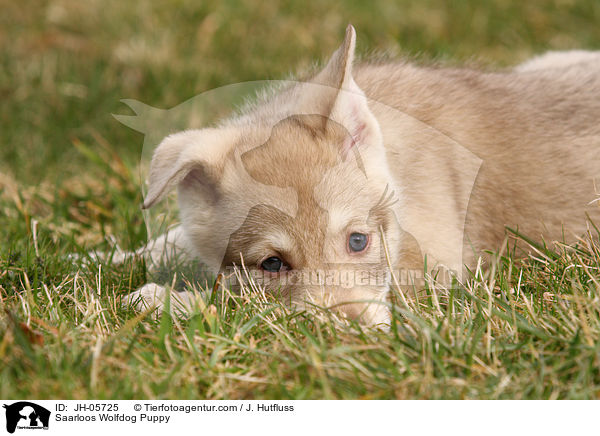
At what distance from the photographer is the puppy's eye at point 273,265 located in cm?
282

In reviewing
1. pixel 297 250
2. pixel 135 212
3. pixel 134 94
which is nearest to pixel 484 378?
pixel 297 250

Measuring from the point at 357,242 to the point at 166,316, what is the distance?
0.84 meters

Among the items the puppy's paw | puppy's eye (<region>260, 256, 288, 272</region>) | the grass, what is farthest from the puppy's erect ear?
the puppy's paw

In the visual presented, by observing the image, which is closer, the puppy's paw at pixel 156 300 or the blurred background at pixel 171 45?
the puppy's paw at pixel 156 300

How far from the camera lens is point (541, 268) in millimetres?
3029

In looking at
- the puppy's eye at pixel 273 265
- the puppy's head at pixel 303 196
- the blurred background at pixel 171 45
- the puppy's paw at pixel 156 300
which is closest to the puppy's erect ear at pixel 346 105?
the puppy's head at pixel 303 196

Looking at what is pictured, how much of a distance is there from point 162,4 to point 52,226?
4004mm

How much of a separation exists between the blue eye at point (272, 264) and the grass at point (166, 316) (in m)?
0.12

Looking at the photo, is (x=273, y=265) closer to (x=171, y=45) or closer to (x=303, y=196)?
(x=303, y=196)
